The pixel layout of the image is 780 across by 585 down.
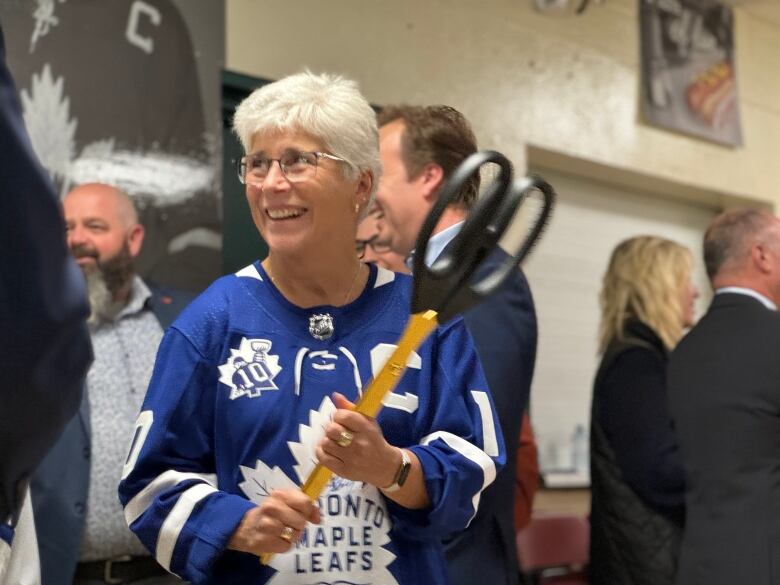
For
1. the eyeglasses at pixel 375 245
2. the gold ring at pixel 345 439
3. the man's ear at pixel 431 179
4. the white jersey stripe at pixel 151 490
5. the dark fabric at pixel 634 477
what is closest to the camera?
the gold ring at pixel 345 439

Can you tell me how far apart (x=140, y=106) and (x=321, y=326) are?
1.71m

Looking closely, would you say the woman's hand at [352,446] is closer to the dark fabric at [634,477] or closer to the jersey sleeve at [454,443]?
the jersey sleeve at [454,443]

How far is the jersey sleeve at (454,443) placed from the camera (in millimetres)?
1358

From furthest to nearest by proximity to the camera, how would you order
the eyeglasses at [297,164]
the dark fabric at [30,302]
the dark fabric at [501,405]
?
the dark fabric at [501,405] < the eyeglasses at [297,164] < the dark fabric at [30,302]

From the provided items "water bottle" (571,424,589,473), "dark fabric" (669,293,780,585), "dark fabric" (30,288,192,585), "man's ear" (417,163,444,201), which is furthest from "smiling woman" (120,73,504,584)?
"water bottle" (571,424,589,473)

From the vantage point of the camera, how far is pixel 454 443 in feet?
4.59

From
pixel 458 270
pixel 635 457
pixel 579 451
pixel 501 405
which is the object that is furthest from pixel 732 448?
pixel 579 451

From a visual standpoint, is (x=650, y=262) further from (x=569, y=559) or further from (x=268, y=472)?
(x=268, y=472)

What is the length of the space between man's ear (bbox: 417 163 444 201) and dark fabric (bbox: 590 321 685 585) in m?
0.94

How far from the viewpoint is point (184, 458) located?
1379 millimetres

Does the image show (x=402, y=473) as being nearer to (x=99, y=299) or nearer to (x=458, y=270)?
(x=458, y=270)

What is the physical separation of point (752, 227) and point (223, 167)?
1527 millimetres

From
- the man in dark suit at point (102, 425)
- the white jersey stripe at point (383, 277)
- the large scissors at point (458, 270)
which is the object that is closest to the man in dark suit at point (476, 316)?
the white jersey stripe at point (383, 277)

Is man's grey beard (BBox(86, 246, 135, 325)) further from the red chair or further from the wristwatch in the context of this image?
the red chair
